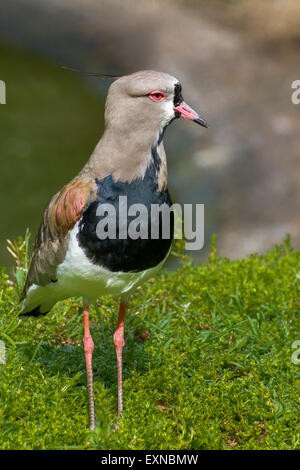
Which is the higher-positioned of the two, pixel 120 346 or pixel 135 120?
pixel 135 120

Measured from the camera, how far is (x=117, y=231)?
357cm

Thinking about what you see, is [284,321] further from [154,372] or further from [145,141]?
[145,141]

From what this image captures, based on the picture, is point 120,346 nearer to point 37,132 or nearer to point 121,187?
point 121,187

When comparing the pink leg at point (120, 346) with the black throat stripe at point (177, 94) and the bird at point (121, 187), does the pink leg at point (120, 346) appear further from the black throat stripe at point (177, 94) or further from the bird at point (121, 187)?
the black throat stripe at point (177, 94)

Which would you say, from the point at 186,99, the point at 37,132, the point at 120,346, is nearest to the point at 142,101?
the point at 120,346

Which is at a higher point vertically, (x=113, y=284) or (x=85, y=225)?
(x=85, y=225)

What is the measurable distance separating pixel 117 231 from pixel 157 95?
0.75 meters

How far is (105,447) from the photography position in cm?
344

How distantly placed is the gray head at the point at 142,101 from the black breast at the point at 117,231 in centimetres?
25

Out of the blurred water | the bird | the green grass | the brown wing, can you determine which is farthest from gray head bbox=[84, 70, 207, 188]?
the blurred water

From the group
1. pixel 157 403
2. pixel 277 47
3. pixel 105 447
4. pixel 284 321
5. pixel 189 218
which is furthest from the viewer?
pixel 277 47

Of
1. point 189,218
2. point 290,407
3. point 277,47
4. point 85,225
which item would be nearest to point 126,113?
point 85,225

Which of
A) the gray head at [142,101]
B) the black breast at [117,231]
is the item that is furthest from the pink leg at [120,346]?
the gray head at [142,101]
